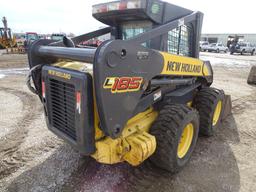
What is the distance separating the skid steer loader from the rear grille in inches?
0.4

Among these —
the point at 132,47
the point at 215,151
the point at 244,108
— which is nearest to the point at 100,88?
the point at 132,47

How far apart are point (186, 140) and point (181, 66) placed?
1065 millimetres

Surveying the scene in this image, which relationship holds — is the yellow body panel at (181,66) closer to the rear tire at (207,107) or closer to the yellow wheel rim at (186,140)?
the rear tire at (207,107)

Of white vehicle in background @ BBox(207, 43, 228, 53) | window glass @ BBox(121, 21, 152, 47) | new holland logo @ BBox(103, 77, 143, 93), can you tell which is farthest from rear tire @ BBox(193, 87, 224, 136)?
white vehicle in background @ BBox(207, 43, 228, 53)

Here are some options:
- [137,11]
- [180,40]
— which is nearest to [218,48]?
[180,40]

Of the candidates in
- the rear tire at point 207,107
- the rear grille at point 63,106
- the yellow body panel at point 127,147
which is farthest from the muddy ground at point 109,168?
the rear grille at point 63,106

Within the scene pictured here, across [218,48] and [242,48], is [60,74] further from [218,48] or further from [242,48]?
[218,48]

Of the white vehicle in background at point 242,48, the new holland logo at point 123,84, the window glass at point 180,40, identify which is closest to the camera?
the new holland logo at point 123,84

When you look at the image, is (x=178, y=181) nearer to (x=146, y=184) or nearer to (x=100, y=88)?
(x=146, y=184)

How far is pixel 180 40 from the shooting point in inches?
128

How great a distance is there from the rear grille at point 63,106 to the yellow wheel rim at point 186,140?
1.53m

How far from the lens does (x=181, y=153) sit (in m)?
3.09

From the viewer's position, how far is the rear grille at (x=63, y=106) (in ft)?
7.49

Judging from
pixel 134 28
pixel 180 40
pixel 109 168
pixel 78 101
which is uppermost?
pixel 134 28
